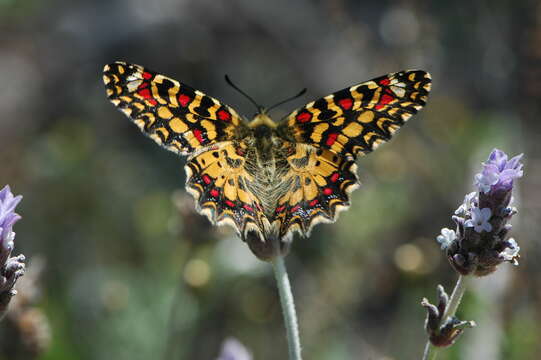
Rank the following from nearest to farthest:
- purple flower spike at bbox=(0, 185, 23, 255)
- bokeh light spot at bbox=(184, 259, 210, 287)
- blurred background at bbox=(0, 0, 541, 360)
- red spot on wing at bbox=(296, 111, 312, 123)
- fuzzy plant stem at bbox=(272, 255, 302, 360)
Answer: purple flower spike at bbox=(0, 185, 23, 255) → fuzzy plant stem at bbox=(272, 255, 302, 360) → red spot on wing at bbox=(296, 111, 312, 123) → bokeh light spot at bbox=(184, 259, 210, 287) → blurred background at bbox=(0, 0, 541, 360)

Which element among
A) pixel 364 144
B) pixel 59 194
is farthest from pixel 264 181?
pixel 59 194

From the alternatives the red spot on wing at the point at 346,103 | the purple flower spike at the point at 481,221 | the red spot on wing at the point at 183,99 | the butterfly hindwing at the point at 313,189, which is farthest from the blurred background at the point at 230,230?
the purple flower spike at the point at 481,221

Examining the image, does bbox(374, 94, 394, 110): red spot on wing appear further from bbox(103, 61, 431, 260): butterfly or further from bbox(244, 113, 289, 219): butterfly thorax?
bbox(244, 113, 289, 219): butterfly thorax

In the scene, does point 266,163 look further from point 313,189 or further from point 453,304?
point 453,304

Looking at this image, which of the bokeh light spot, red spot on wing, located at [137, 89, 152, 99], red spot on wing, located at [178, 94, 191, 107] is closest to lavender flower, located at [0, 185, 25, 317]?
red spot on wing, located at [137, 89, 152, 99]

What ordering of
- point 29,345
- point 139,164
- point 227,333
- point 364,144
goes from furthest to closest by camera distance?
point 139,164 → point 227,333 → point 29,345 → point 364,144

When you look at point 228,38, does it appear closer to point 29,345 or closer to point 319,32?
point 319,32

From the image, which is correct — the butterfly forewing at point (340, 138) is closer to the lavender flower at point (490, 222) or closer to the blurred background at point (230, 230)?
the lavender flower at point (490, 222)
